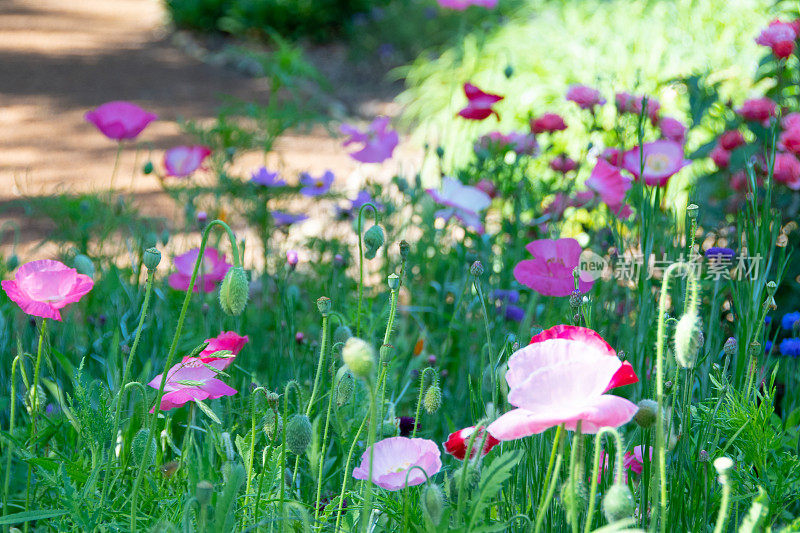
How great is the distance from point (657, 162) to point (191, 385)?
1079mm

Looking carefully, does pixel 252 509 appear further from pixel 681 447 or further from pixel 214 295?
pixel 214 295

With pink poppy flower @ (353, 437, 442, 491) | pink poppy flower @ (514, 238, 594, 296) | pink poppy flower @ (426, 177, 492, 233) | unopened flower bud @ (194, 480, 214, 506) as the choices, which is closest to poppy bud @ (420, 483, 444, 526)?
pink poppy flower @ (353, 437, 442, 491)

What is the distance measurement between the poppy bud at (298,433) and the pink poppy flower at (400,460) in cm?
10

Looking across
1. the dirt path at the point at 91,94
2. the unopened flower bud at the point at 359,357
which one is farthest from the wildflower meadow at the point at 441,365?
the dirt path at the point at 91,94

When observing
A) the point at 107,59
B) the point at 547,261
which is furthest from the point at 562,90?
the point at 107,59

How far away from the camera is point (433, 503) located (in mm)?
856

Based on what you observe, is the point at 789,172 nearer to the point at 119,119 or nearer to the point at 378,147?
the point at 378,147

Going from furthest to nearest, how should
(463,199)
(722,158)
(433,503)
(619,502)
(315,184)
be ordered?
(315,184) → (722,158) → (463,199) → (433,503) → (619,502)

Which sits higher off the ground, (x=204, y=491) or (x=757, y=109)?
(x=757, y=109)

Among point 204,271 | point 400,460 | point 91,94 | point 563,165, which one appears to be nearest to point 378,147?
point 563,165

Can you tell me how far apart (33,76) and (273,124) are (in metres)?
3.56

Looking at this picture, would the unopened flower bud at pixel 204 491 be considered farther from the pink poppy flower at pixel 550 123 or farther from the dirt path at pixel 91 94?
the dirt path at pixel 91 94

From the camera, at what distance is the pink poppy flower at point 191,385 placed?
1053 millimetres

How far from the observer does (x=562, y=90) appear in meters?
4.00
